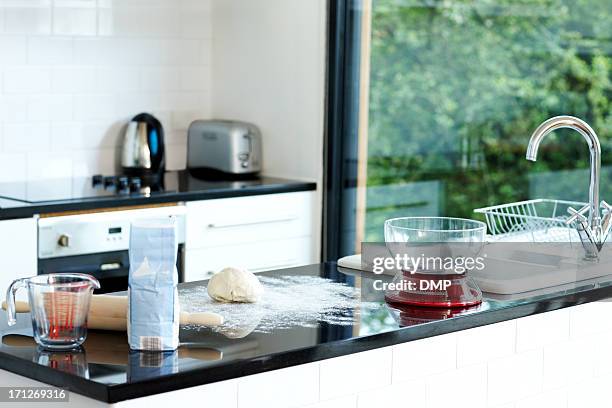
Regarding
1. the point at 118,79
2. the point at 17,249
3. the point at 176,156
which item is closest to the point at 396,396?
the point at 17,249

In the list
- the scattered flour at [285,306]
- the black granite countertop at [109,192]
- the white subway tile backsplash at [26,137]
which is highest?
the white subway tile backsplash at [26,137]

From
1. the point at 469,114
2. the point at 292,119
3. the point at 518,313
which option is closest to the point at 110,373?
the point at 518,313

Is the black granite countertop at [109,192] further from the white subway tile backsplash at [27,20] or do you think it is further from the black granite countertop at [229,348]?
the black granite countertop at [229,348]

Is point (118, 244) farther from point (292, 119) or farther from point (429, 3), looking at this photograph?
point (429, 3)

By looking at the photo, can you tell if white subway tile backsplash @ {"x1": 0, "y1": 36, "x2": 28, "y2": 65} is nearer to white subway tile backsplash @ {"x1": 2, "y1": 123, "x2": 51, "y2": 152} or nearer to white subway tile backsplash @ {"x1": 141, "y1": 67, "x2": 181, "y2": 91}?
white subway tile backsplash @ {"x1": 2, "y1": 123, "x2": 51, "y2": 152}

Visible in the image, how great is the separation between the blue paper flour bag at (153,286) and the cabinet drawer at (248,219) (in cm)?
230

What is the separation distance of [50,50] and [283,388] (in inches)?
115

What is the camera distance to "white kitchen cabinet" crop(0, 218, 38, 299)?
3.51 metres

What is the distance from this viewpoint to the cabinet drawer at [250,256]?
13.5 ft

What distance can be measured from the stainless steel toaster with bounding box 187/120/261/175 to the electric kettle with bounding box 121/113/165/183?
0.25 m

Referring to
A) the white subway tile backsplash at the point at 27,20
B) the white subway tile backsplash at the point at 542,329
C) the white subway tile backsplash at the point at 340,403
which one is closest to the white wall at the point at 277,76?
the white subway tile backsplash at the point at 27,20

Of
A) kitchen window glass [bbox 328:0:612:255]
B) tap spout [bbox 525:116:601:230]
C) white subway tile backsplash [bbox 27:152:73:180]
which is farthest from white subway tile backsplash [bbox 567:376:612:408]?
white subway tile backsplash [bbox 27:152:73:180]

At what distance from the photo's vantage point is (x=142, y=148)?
14.7ft

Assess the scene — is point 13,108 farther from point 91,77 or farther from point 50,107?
point 91,77
